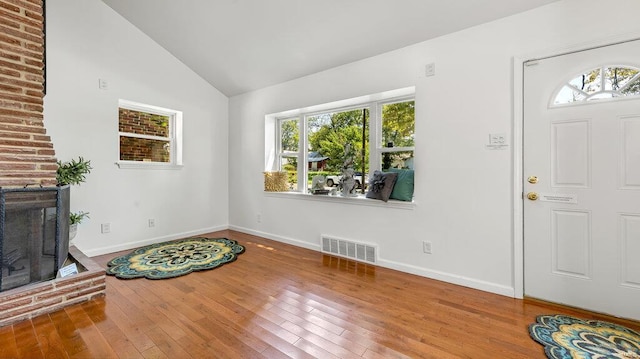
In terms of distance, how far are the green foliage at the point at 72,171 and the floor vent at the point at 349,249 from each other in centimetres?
293

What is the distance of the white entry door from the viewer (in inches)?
79.4

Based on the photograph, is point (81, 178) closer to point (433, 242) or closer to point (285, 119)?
point (285, 119)

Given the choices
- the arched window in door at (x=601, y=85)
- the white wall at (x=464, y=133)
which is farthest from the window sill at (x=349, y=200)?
the arched window in door at (x=601, y=85)

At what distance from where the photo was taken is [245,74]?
13.8ft

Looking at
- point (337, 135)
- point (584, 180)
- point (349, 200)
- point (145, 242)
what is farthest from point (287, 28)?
point (145, 242)

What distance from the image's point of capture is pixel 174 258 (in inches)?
130

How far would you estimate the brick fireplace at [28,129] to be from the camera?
2107mm

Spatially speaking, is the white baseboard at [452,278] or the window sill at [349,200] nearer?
the white baseboard at [452,278]

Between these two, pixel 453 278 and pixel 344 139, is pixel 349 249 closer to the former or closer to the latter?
pixel 453 278

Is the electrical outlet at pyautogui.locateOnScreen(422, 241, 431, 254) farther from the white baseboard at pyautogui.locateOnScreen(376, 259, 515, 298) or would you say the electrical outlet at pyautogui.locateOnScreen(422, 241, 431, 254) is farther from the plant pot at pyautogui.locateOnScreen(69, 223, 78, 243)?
the plant pot at pyautogui.locateOnScreen(69, 223, 78, 243)

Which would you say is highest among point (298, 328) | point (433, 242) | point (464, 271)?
point (433, 242)

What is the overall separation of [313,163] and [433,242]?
6.90 feet

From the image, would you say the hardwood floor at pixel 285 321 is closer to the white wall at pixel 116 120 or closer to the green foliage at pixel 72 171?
the green foliage at pixel 72 171

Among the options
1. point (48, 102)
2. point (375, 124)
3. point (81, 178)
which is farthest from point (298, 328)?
point (48, 102)
